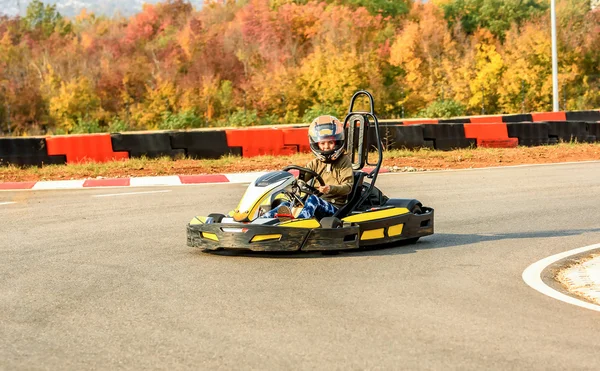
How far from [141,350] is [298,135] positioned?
13.9 metres

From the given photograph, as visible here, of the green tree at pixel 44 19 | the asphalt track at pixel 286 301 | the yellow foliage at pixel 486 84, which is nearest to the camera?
the asphalt track at pixel 286 301

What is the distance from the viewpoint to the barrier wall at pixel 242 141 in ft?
58.5

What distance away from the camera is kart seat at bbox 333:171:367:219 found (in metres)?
8.88

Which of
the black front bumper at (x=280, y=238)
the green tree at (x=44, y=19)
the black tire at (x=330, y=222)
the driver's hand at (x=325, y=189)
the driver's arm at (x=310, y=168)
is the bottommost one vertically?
the black front bumper at (x=280, y=238)

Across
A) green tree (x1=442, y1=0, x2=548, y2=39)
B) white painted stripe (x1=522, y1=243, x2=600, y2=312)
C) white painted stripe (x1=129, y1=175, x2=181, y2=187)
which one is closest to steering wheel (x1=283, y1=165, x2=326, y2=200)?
white painted stripe (x1=522, y1=243, x2=600, y2=312)

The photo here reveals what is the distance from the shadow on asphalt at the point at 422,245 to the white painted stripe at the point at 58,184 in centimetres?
720

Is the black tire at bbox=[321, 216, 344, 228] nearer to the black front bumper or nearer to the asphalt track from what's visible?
the black front bumper

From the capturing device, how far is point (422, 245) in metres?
9.16

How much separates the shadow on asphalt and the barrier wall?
24.4 ft

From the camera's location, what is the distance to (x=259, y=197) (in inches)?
334

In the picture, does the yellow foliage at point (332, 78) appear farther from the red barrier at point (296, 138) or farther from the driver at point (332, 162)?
the driver at point (332, 162)

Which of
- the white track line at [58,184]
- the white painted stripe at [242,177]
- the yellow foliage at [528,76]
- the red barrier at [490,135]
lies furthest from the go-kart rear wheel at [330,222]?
the yellow foliage at [528,76]

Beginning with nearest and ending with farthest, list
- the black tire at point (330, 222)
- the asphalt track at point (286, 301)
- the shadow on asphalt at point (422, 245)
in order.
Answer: the asphalt track at point (286, 301) < the black tire at point (330, 222) < the shadow on asphalt at point (422, 245)

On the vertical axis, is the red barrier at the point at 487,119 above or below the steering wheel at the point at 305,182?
below
